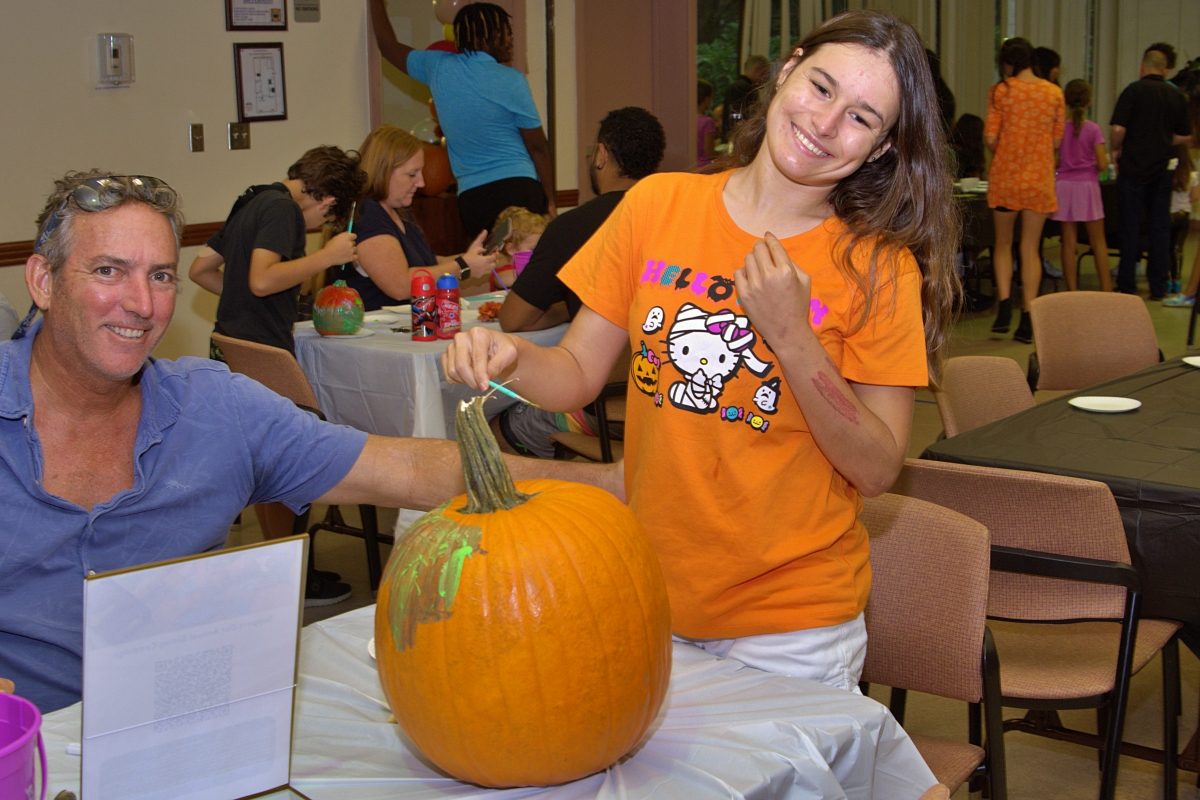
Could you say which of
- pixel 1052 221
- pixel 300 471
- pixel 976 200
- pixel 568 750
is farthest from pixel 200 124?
pixel 1052 221

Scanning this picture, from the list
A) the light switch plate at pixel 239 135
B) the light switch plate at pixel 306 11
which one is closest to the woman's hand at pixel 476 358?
the light switch plate at pixel 239 135

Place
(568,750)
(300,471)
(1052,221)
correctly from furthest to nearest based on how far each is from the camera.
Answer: (1052,221), (300,471), (568,750)

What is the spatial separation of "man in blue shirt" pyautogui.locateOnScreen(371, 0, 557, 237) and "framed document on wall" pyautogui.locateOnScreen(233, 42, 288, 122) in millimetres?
661

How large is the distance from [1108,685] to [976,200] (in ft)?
21.3

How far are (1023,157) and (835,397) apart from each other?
655 cm

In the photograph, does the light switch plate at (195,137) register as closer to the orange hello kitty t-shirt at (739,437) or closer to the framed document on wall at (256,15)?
the framed document on wall at (256,15)

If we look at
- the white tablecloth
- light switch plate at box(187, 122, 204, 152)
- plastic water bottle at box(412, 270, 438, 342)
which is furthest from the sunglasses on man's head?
light switch plate at box(187, 122, 204, 152)

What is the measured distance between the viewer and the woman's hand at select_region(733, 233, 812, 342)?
1.15 metres

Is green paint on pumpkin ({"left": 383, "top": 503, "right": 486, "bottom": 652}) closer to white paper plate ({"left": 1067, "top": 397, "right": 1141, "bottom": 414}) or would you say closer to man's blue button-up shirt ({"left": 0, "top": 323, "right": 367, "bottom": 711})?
man's blue button-up shirt ({"left": 0, "top": 323, "right": 367, "bottom": 711})

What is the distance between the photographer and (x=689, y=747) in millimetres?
1026

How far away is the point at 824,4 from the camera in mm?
10680

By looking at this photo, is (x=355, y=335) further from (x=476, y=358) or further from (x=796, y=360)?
(x=796, y=360)

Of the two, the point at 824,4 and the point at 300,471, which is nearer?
the point at 300,471

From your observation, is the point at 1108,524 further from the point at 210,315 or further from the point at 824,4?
the point at 824,4
